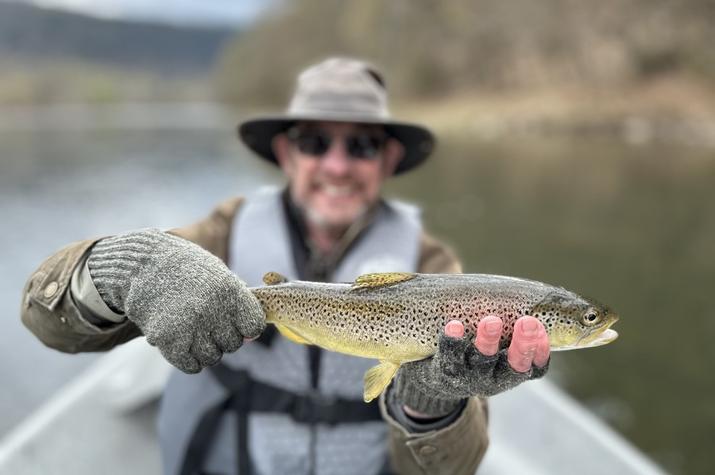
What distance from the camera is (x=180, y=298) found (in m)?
2.38

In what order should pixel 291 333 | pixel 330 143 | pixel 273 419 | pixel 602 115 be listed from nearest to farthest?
pixel 291 333
pixel 273 419
pixel 330 143
pixel 602 115

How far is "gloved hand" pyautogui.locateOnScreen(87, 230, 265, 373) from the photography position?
2377 millimetres

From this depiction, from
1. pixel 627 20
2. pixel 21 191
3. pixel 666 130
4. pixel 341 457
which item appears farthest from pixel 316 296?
pixel 627 20

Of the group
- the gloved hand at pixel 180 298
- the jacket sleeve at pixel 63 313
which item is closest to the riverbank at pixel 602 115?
the gloved hand at pixel 180 298

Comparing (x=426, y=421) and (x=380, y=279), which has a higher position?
(x=380, y=279)

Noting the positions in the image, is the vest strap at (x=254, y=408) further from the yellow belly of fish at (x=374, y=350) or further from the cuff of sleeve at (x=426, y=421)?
the yellow belly of fish at (x=374, y=350)

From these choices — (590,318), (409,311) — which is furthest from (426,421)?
(590,318)

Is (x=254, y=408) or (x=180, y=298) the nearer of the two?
(x=180, y=298)

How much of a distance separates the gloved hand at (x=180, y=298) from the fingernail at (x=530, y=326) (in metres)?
1.05

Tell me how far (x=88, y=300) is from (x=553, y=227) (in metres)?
17.5

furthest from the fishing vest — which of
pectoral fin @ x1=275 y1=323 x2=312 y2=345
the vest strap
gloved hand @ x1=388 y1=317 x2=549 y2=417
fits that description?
gloved hand @ x1=388 y1=317 x2=549 y2=417

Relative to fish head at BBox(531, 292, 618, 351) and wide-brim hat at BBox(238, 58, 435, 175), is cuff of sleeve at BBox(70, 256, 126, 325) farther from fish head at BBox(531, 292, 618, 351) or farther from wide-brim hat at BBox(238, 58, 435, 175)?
fish head at BBox(531, 292, 618, 351)

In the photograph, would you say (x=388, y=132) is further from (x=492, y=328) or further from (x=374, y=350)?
(x=492, y=328)

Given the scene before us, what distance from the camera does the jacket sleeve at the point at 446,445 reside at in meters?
2.70
